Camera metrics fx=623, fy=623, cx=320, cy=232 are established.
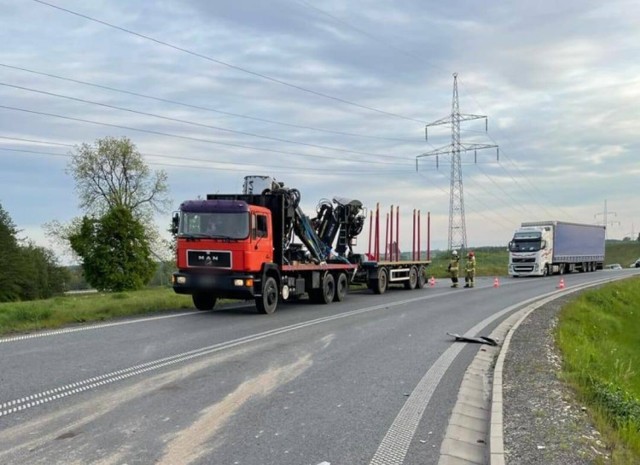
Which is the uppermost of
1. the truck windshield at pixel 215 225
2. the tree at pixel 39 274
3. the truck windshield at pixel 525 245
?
the truck windshield at pixel 215 225

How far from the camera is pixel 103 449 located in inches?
203

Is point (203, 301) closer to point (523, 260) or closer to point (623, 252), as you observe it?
point (523, 260)

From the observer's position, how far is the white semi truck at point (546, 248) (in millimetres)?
41656

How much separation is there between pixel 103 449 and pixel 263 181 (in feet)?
42.6

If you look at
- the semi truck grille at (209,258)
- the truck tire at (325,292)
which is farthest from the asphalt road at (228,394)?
the truck tire at (325,292)

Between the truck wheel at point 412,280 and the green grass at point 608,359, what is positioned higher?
the truck wheel at point 412,280

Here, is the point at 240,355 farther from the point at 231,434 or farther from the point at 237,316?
the point at 237,316

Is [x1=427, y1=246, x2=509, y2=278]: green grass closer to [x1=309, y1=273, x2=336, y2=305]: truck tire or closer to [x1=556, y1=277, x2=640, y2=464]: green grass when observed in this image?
[x1=556, y1=277, x2=640, y2=464]: green grass

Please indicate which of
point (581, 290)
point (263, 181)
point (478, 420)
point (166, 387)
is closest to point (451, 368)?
point (478, 420)

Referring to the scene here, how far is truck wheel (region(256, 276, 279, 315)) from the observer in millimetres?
15875

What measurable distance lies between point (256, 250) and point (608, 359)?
8742mm

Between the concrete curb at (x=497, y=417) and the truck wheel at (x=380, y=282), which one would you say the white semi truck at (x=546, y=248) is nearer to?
the truck wheel at (x=380, y=282)

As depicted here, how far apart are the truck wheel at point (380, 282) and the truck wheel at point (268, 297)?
842cm

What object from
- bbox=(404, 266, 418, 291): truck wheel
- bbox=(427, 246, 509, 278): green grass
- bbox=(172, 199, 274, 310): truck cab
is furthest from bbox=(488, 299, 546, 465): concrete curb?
bbox=(427, 246, 509, 278): green grass
